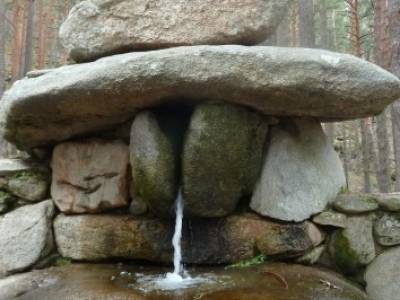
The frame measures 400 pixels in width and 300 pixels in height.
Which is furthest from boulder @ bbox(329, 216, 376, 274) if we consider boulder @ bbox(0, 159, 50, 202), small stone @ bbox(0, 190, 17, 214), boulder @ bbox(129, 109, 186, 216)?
small stone @ bbox(0, 190, 17, 214)

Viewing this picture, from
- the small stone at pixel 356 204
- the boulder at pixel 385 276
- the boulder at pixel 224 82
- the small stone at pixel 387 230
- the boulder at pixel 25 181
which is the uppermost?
the boulder at pixel 224 82

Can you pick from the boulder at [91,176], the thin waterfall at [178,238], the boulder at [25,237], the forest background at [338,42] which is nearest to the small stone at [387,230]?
the thin waterfall at [178,238]

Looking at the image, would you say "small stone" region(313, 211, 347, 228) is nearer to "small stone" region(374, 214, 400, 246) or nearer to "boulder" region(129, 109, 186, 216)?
"small stone" region(374, 214, 400, 246)

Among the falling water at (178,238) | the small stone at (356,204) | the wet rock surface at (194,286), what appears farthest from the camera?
the small stone at (356,204)

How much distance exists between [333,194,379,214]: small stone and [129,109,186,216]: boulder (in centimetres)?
159

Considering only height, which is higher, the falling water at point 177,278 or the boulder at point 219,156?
the boulder at point 219,156

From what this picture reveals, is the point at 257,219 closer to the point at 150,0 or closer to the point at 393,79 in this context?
the point at 393,79

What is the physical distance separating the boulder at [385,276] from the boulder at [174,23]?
2.50 meters

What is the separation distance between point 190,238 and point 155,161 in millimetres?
844

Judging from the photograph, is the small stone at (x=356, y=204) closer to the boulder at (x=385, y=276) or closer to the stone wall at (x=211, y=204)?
the stone wall at (x=211, y=204)

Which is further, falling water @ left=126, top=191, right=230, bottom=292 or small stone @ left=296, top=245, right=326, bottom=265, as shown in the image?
small stone @ left=296, top=245, right=326, bottom=265

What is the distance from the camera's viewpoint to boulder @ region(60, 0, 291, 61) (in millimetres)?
4434

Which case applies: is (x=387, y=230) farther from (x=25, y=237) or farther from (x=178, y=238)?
(x=25, y=237)

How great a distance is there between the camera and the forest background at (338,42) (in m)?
6.57
